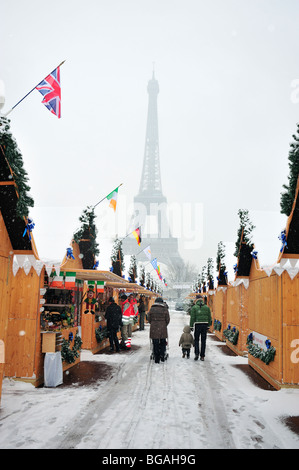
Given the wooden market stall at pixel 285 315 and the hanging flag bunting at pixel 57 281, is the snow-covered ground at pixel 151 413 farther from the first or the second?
the hanging flag bunting at pixel 57 281

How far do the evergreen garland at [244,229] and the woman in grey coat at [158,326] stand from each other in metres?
3.04

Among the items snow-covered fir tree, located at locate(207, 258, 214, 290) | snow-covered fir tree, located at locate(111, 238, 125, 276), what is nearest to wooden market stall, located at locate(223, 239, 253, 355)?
snow-covered fir tree, located at locate(111, 238, 125, 276)

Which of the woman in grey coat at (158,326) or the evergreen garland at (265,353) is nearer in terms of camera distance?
the evergreen garland at (265,353)

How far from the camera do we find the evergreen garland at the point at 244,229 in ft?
37.7

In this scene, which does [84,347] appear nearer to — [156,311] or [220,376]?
[156,311]

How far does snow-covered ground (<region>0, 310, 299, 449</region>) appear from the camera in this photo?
4859mm

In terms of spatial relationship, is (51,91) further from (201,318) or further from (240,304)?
(240,304)

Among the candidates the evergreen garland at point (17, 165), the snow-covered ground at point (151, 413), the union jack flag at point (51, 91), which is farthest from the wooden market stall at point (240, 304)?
the evergreen garland at point (17, 165)

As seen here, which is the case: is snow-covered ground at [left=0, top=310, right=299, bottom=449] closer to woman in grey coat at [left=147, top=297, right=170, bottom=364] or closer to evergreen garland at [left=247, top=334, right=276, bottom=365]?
evergreen garland at [left=247, top=334, right=276, bottom=365]

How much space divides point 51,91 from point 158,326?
677cm

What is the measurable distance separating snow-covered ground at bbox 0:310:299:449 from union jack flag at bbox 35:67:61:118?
538 cm

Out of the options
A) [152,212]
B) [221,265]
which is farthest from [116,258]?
[152,212]

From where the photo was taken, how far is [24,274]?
8320mm

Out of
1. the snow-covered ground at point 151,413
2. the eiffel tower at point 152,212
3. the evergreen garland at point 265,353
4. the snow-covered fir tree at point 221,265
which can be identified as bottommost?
the snow-covered ground at point 151,413
